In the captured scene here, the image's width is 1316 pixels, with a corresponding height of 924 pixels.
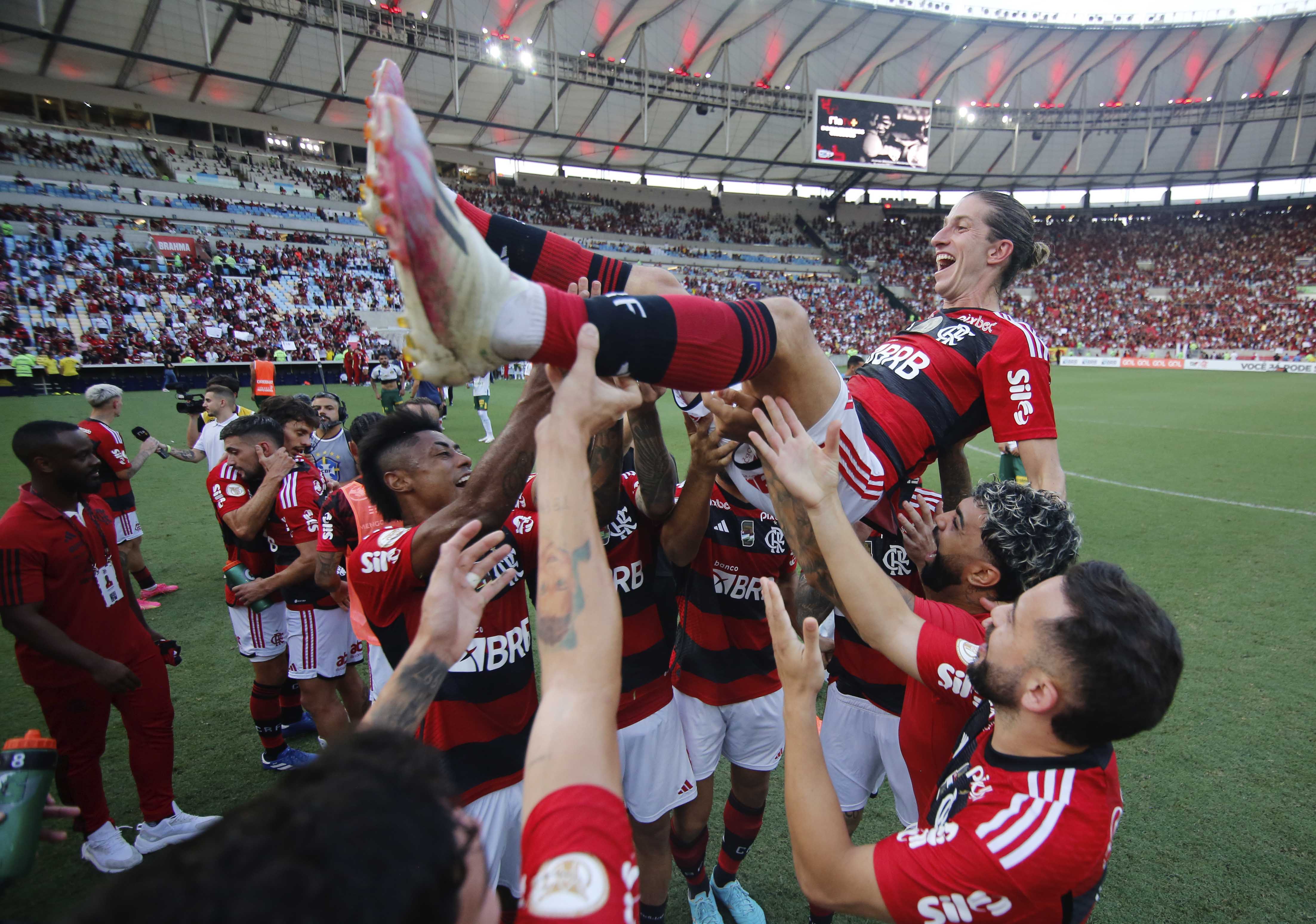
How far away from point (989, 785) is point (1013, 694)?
22 cm

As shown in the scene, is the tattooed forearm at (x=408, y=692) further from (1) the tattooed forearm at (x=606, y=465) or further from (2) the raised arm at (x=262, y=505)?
(2) the raised arm at (x=262, y=505)

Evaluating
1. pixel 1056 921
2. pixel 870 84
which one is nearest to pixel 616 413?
pixel 1056 921

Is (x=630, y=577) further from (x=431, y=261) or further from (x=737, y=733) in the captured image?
(x=431, y=261)

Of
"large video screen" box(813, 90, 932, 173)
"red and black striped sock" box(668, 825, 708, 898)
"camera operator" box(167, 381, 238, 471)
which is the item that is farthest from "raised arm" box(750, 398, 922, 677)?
"large video screen" box(813, 90, 932, 173)

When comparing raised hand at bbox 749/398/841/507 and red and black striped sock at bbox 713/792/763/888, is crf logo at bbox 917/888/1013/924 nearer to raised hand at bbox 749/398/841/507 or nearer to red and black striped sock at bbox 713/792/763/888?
raised hand at bbox 749/398/841/507

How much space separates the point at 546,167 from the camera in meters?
45.1

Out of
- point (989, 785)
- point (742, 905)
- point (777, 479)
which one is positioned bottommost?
point (742, 905)

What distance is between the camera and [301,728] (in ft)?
15.1

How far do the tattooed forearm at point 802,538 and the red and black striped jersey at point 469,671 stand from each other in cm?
104

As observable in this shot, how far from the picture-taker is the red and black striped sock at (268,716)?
3994 millimetres

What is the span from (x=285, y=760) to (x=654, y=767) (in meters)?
2.62

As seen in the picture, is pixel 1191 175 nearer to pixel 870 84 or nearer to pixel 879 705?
pixel 870 84

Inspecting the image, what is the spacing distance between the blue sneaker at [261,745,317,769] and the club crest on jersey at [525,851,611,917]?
12.2 feet

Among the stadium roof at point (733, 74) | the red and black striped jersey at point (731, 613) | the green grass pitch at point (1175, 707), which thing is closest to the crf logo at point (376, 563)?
the red and black striped jersey at point (731, 613)
